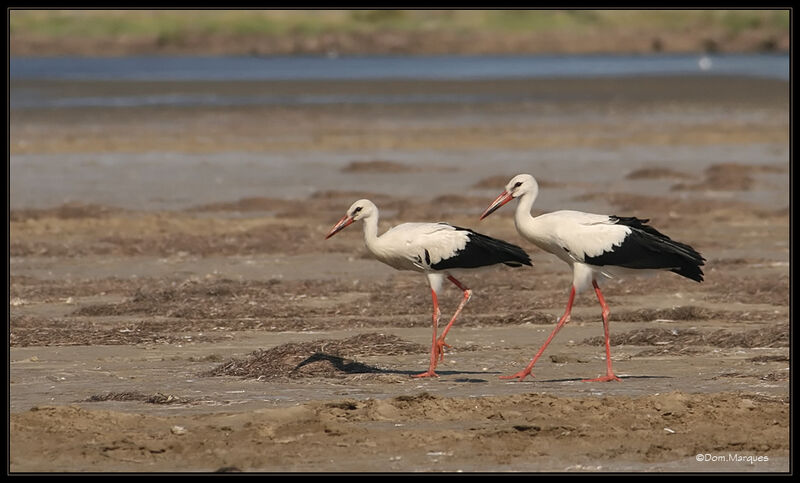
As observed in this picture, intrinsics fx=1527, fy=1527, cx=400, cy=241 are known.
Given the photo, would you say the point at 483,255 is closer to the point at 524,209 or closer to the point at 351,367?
the point at 524,209

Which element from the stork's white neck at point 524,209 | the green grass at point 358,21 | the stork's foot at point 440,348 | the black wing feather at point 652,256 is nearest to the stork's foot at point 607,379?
the black wing feather at point 652,256

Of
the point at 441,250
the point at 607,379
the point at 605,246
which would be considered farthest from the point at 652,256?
the point at 441,250

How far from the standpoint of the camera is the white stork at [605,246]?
11031 millimetres

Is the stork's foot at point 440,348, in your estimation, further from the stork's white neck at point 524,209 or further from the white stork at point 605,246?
the stork's white neck at point 524,209

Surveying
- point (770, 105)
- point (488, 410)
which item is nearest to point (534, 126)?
point (770, 105)

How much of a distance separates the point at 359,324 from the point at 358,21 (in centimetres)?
8104

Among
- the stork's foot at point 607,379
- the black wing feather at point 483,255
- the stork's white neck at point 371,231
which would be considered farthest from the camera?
the stork's white neck at point 371,231

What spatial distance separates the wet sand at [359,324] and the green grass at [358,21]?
58438 mm

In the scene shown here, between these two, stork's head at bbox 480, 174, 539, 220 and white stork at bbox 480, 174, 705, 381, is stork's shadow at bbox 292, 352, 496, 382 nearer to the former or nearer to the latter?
white stork at bbox 480, 174, 705, 381

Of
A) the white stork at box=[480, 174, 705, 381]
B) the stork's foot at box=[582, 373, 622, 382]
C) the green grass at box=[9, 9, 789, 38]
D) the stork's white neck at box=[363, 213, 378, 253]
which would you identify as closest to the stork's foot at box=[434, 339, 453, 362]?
the white stork at box=[480, 174, 705, 381]

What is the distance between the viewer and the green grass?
8844 cm

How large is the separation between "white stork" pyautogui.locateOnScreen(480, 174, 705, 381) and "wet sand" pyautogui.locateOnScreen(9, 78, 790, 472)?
62 cm

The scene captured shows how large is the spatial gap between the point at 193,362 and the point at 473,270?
2242 mm

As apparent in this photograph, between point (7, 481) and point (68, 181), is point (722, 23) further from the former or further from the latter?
point (7, 481)
